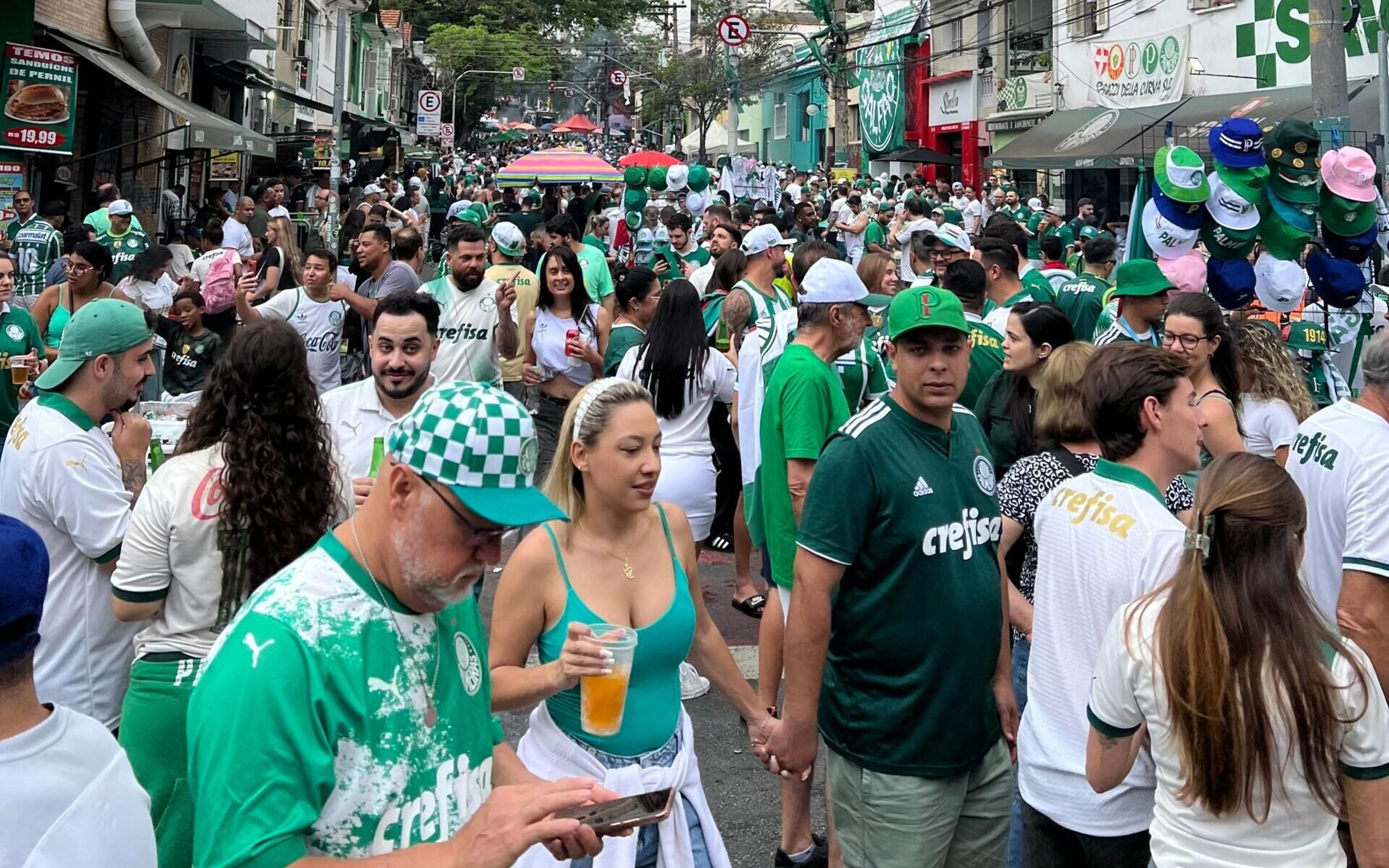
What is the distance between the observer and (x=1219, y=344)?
17.6 ft

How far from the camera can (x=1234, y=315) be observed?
23.7 feet

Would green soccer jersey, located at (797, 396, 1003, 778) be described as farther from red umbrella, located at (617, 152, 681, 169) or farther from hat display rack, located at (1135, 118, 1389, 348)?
red umbrella, located at (617, 152, 681, 169)

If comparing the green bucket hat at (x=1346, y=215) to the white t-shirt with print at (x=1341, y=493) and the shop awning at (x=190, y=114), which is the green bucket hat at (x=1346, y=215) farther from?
the shop awning at (x=190, y=114)

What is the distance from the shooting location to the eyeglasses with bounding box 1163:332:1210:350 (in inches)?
210

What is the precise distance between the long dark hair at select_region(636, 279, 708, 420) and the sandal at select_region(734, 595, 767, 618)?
1.78 metres

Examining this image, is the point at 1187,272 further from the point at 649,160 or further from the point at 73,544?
the point at 649,160

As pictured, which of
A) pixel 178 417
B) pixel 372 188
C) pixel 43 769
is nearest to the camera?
pixel 43 769

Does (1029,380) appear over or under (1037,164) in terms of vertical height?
under

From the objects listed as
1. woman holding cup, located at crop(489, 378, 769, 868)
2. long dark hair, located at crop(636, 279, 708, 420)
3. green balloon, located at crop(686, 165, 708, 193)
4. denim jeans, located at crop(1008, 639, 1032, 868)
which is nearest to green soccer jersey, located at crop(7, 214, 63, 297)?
long dark hair, located at crop(636, 279, 708, 420)

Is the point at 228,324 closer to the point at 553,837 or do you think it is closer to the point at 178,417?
the point at 178,417

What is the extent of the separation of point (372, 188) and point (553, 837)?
1146 inches

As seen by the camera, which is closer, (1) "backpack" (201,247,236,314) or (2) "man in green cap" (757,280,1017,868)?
(2) "man in green cap" (757,280,1017,868)

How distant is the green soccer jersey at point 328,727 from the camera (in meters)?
2.02

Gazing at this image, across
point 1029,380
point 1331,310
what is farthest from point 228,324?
point 1331,310
